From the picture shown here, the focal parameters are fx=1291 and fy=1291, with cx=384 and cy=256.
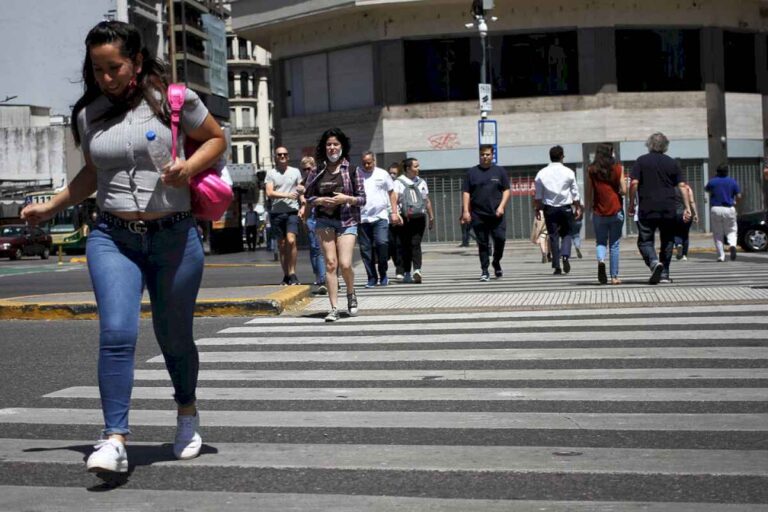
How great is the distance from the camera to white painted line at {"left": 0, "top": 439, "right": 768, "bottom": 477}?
5313 millimetres

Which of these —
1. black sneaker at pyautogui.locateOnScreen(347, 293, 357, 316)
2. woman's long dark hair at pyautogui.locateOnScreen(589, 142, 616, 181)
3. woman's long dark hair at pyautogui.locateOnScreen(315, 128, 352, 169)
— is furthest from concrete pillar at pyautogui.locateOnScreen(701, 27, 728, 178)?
black sneaker at pyautogui.locateOnScreen(347, 293, 357, 316)

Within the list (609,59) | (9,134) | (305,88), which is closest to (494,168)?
(609,59)

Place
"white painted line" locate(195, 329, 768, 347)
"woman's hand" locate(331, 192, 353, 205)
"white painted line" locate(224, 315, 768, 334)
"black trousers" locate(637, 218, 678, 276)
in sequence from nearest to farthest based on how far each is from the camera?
"white painted line" locate(195, 329, 768, 347)
"white painted line" locate(224, 315, 768, 334)
"woman's hand" locate(331, 192, 353, 205)
"black trousers" locate(637, 218, 678, 276)

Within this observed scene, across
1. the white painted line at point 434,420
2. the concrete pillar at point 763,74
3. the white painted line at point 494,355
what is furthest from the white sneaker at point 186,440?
the concrete pillar at point 763,74

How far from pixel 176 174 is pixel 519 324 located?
19.3 ft

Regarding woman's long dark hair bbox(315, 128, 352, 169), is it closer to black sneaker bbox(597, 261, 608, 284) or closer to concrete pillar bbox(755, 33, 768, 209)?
black sneaker bbox(597, 261, 608, 284)

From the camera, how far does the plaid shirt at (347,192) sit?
12.3 m

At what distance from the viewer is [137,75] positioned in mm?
5617

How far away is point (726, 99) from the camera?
1624 inches

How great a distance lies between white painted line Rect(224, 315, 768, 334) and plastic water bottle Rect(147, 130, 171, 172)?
552cm

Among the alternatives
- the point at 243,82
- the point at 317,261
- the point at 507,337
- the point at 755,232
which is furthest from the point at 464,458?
the point at 243,82

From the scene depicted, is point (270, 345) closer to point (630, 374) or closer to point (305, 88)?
A: point (630, 374)

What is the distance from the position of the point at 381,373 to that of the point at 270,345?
1.95 m

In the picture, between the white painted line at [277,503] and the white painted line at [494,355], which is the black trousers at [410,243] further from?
the white painted line at [277,503]
